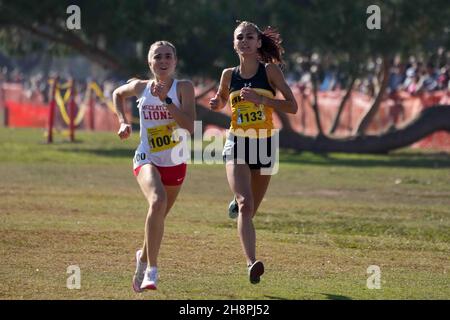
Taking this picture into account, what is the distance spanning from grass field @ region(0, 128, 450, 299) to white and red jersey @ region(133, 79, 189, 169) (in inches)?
42.6

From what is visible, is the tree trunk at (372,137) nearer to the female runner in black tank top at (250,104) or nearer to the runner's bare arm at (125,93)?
the female runner in black tank top at (250,104)

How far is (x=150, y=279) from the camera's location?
9688 millimetres

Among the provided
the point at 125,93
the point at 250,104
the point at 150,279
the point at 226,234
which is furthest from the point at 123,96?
the point at 226,234

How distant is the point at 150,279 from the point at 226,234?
4.70 metres

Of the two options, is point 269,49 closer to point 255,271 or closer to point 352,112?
point 255,271

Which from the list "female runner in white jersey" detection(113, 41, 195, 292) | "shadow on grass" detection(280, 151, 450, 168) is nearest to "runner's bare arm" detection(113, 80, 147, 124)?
"female runner in white jersey" detection(113, 41, 195, 292)

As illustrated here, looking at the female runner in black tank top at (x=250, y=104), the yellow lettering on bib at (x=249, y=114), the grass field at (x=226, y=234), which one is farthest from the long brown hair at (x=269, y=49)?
the grass field at (x=226, y=234)

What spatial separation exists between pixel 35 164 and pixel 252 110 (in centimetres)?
1751

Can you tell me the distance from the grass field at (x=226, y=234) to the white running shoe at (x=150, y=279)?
0.12 meters

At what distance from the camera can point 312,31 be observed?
32.5 meters

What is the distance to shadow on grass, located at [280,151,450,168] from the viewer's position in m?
28.9

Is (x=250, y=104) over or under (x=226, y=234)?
over

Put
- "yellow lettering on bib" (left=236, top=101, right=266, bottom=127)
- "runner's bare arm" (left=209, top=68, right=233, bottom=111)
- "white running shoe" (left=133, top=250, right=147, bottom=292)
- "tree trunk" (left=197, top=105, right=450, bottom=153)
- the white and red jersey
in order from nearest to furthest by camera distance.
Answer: "white running shoe" (left=133, top=250, right=147, bottom=292) → the white and red jersey → "yellow lettering on bib" (left=236, top=101, right=266, bottom=127) → "runner's bare arm" (left=209, top=68, right=233, bottom=111) → "tree trunk" (left=197, top=105, right=450, bottom=153)

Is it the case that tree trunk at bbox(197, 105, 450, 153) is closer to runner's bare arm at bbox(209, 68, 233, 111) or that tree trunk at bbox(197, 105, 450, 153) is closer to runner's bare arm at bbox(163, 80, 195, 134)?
runner's bare arm at bbox(209, 68, 233, 111)
